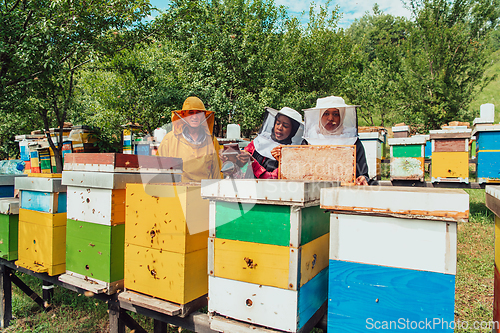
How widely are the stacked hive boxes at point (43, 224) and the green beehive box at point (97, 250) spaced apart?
0.77ft

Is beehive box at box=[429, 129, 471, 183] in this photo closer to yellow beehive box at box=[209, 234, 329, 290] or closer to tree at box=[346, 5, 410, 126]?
yellow beehive box at box=[209, 234, 329, 290]

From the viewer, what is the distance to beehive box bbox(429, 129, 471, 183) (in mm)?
5023

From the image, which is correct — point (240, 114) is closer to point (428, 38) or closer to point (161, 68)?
point (161, 68)

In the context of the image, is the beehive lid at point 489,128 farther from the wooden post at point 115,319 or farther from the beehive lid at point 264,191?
the wooden post at point 115,319

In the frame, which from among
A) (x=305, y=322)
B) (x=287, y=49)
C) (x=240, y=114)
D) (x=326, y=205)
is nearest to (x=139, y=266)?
(x=305, y=322)

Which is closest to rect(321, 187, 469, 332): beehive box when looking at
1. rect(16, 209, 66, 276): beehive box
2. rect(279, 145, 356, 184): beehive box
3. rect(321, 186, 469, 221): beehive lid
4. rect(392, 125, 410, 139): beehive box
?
rect(321, 186, 469, 221): beehive lid

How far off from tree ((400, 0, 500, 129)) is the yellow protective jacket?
9.44 meters

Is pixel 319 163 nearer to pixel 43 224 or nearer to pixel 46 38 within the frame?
pixel 43 224

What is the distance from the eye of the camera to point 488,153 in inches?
185

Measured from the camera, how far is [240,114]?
10.3 m

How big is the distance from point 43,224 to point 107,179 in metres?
0.90

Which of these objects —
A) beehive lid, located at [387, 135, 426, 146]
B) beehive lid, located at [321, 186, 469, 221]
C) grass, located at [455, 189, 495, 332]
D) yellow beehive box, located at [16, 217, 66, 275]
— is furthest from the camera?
beehive lid, located at [387, 135, 426, 146]

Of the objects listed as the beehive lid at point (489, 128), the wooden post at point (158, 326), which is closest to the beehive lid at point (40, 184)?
the wooden post at point (158, 326)

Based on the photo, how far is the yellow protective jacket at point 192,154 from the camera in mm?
2910
